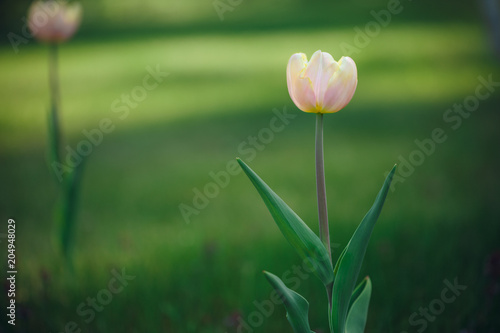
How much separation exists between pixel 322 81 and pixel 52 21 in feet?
4.80

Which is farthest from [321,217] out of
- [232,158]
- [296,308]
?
[232,158]

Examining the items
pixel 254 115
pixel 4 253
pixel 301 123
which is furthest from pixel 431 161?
pixel 4 253

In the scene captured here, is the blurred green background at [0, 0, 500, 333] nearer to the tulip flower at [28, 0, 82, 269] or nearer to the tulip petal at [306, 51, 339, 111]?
the tulip flower at [28, 0, 82, 269]

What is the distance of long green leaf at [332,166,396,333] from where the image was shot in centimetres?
109

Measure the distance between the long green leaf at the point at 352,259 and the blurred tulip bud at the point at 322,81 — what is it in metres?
0.19

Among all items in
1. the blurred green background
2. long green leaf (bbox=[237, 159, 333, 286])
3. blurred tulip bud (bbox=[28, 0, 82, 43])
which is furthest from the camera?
blurred tulip bud (bbox=[28, 0, 82, 43])

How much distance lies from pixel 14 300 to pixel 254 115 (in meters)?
3.14

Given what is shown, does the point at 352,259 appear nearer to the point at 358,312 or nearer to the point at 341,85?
the point at 358,312

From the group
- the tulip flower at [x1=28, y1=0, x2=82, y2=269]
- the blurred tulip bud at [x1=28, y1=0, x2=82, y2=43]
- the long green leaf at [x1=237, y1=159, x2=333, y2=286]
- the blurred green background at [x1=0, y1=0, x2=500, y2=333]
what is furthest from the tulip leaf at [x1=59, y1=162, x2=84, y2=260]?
the long green leaf at [x1=237, y1=159, x2=333, y2=286]

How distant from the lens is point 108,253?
8.10 feet

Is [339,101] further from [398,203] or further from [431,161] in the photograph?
[431,161]

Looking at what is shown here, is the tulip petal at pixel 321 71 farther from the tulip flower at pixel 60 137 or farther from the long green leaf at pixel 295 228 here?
the tulip flower at pixel 60 137

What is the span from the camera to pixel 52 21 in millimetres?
2162

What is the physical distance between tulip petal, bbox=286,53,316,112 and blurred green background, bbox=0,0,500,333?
79 cm
